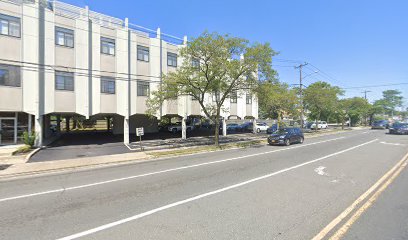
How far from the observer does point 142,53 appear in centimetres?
2392

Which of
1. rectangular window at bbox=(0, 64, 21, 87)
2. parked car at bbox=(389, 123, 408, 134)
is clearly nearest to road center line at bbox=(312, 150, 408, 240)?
rectangular window at bbox=(0, 64, 21, 87)

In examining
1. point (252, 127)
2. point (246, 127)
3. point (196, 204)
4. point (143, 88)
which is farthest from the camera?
point (246, 127)

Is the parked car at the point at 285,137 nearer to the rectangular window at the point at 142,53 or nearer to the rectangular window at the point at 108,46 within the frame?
the rectangular window at the point at 142,53

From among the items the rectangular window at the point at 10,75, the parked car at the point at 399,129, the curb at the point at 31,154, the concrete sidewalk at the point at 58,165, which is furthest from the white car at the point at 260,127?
the rectangular window at the point at 10,75

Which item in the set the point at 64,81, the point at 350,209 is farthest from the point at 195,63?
the point at 350,209

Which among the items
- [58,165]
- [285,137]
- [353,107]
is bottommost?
[58,165]

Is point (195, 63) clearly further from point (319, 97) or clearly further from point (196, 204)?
point (319, 97)

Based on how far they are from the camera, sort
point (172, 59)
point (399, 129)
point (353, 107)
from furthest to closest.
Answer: point (353, 107), point (399, 129), point (172, 59)

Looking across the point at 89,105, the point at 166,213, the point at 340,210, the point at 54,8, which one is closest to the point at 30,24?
the point at 54,8

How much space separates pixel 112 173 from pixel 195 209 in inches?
243

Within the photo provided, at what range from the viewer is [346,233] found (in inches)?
177

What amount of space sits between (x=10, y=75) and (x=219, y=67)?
15498 millimetres

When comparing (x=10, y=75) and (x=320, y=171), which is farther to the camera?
(x=10, y=75)

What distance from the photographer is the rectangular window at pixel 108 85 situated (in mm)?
21578
